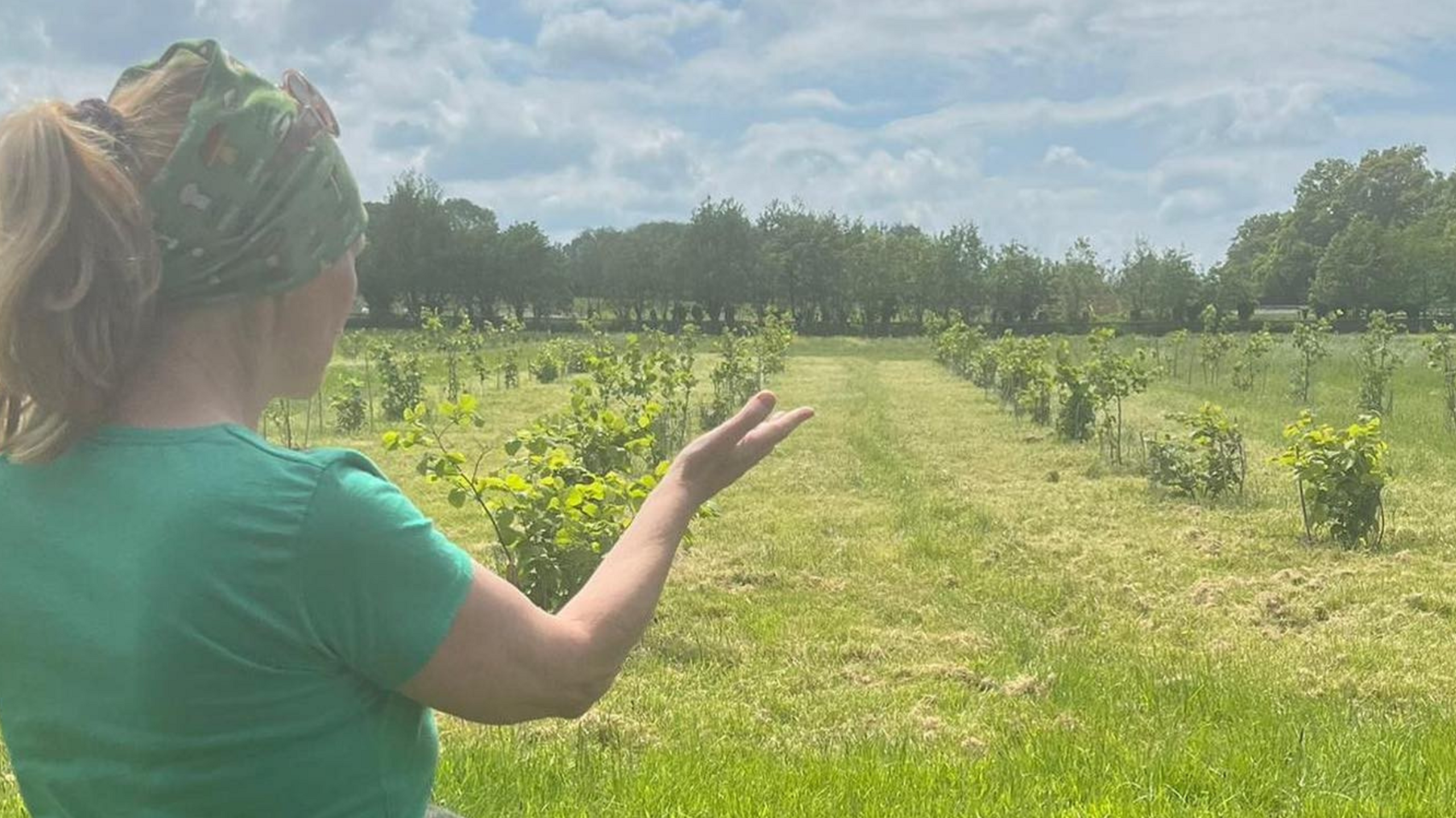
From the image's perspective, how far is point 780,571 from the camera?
7812mm

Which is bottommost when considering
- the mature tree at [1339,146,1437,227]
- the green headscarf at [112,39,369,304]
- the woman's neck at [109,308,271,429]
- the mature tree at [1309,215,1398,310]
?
the woman's neck at [109,308,271,429]

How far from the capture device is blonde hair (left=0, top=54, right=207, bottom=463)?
3.41ft

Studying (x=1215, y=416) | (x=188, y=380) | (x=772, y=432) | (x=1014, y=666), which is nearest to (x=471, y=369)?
(x=1215, y=416)

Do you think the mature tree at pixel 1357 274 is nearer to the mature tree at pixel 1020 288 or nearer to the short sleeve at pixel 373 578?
the mature tree at pixel 1020 288

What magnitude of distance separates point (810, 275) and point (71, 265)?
63059mm

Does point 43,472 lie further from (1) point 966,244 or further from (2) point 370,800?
(1) point 966,244

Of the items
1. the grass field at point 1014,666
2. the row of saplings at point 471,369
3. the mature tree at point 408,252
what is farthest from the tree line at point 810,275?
the grass field at point 1014,666

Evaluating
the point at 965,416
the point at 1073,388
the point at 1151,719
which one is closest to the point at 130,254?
the point at 1151,719

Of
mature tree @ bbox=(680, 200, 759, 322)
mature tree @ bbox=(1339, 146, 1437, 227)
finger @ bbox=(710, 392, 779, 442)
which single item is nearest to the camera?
finger @ bbox=(710, 392, 779, 442)

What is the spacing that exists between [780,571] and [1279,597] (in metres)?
3.12

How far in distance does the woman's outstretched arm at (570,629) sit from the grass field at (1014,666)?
2339 mm

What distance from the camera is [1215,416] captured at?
10664 millimetres

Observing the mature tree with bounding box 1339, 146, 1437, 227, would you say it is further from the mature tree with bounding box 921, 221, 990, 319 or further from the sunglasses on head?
the sunglasses on head

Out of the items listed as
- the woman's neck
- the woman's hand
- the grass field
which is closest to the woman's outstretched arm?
the woman's hand
